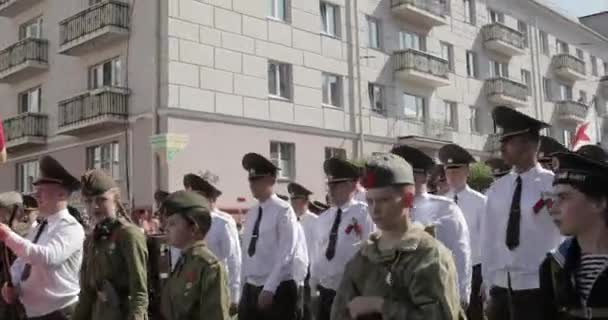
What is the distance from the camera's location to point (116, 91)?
22219 millimetres

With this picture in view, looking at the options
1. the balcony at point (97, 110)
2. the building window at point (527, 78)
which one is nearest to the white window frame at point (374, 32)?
the balcony at point (97, 110)

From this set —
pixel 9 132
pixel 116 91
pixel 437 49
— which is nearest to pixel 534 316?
pixel 116 91

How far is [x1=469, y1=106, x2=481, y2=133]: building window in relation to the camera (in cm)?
3406

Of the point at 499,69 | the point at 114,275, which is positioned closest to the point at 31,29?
the point at 499,69

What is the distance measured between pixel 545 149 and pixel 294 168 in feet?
55.9

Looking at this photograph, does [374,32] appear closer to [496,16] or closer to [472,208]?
[496,16]

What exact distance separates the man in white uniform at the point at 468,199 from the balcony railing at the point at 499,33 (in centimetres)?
2665

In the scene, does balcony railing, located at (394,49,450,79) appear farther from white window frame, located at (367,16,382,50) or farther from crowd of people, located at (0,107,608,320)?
crowd of people, located at (0,107,608,320)

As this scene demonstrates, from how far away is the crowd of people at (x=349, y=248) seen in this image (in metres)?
3.18

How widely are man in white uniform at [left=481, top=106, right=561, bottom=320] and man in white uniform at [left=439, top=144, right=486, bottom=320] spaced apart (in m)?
2.94

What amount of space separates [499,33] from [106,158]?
807 inches

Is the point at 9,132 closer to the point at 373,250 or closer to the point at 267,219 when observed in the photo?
the point at 267,219

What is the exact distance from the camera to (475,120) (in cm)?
3447

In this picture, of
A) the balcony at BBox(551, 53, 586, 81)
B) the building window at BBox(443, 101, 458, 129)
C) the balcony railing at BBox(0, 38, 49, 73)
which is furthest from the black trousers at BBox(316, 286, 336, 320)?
the balcony at BBox(551, 53, 586, 81)
